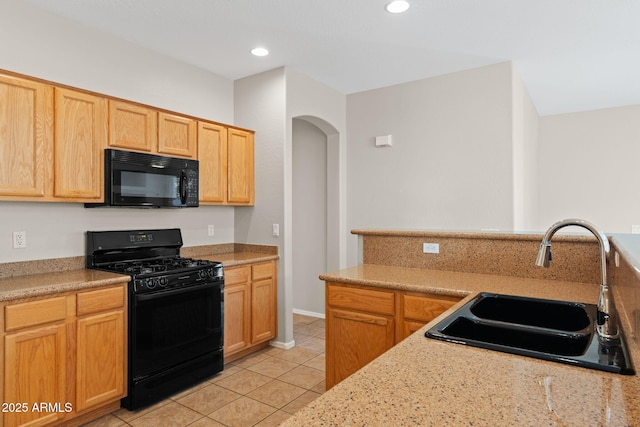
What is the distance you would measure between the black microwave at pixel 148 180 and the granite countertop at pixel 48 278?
47cm

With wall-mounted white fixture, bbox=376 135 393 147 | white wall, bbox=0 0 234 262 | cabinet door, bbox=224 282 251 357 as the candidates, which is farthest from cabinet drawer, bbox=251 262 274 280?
wall-mounted white fixture, bbox=376 135 393 147

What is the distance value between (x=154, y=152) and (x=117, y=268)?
37.5 inches

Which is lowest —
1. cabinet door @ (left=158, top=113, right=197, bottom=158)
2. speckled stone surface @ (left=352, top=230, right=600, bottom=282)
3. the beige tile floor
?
the beige tile floor

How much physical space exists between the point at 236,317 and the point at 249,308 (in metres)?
0.15

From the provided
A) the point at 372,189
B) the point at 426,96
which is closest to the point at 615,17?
the point at 426,96

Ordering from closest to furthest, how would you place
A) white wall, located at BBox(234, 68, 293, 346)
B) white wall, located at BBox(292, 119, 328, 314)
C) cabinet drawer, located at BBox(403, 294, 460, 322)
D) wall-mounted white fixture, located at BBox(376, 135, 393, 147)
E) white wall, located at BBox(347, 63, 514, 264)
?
cabinet drawer, located at BBox(403, 294, 460, 322) < white wall, located at BBox(347, 63, 514, 264) < white wall, located at BBox(234, 68, 293, 346) < wall-mounted white fixture, located at BBox(376, 135, 393, 147) < white wall, located at BBox(292, 119, 328, 314)

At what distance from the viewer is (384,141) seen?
14.2 feet

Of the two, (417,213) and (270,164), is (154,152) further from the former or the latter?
(417,213)

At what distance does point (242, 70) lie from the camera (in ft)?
12.6

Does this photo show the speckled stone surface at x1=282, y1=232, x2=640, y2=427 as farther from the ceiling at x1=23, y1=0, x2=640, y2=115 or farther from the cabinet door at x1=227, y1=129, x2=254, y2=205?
the cabinet door at x1=227, y1=129, x2=254, y2=205

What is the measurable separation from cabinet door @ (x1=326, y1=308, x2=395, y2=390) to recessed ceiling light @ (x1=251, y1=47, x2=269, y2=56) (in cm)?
227

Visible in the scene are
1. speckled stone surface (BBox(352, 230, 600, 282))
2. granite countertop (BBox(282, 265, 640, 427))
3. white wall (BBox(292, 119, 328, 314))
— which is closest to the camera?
granite countertop (BBox(282, 265, 640, 427))

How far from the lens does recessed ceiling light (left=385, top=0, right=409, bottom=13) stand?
257cm

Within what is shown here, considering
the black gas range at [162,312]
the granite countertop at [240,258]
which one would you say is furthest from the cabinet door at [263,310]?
the black gas range at [162,312]
